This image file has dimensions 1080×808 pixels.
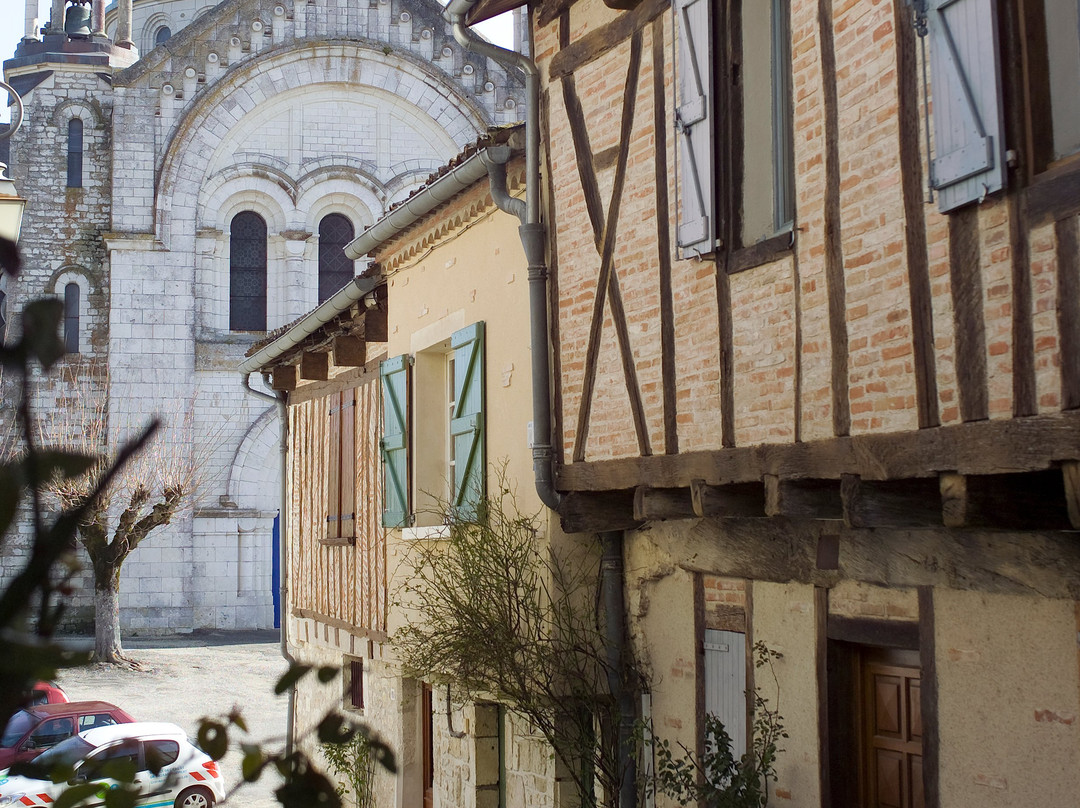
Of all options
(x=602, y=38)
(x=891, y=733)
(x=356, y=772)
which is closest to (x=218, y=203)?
(x=356, y=772)

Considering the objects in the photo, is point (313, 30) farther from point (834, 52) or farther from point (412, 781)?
point (834, 52)

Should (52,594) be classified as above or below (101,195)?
below

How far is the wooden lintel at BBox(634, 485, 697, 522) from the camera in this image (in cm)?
589

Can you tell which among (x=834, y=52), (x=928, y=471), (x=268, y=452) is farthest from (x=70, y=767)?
(x=268, y=452)

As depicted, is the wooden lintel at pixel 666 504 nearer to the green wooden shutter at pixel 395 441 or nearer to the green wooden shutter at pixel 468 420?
the green wooden shutter at pixel 468 420

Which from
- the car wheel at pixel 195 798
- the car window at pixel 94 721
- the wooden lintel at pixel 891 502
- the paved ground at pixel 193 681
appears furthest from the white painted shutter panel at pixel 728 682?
the paved ground at pixel 193 681

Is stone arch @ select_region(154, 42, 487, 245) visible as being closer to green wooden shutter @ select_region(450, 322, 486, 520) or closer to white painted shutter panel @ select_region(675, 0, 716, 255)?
green wooden shutter @ select_region(450, 322, 486, 520)

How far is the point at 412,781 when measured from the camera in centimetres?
978

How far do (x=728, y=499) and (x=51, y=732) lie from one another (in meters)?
10.2

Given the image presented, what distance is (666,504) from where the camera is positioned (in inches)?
233

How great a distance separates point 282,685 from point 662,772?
4.26 metres

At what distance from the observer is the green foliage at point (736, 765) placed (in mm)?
5617

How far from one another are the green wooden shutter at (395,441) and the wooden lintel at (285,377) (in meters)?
4.12

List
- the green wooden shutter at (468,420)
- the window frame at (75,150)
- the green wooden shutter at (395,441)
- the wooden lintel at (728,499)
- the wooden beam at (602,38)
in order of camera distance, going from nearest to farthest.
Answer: the wooden lintel at (728,499) < the wooden beam at (602,38) < the green wooden shutter at (468,420) < the green wooden shutter at (395,441) < the window frame at (75,150)
